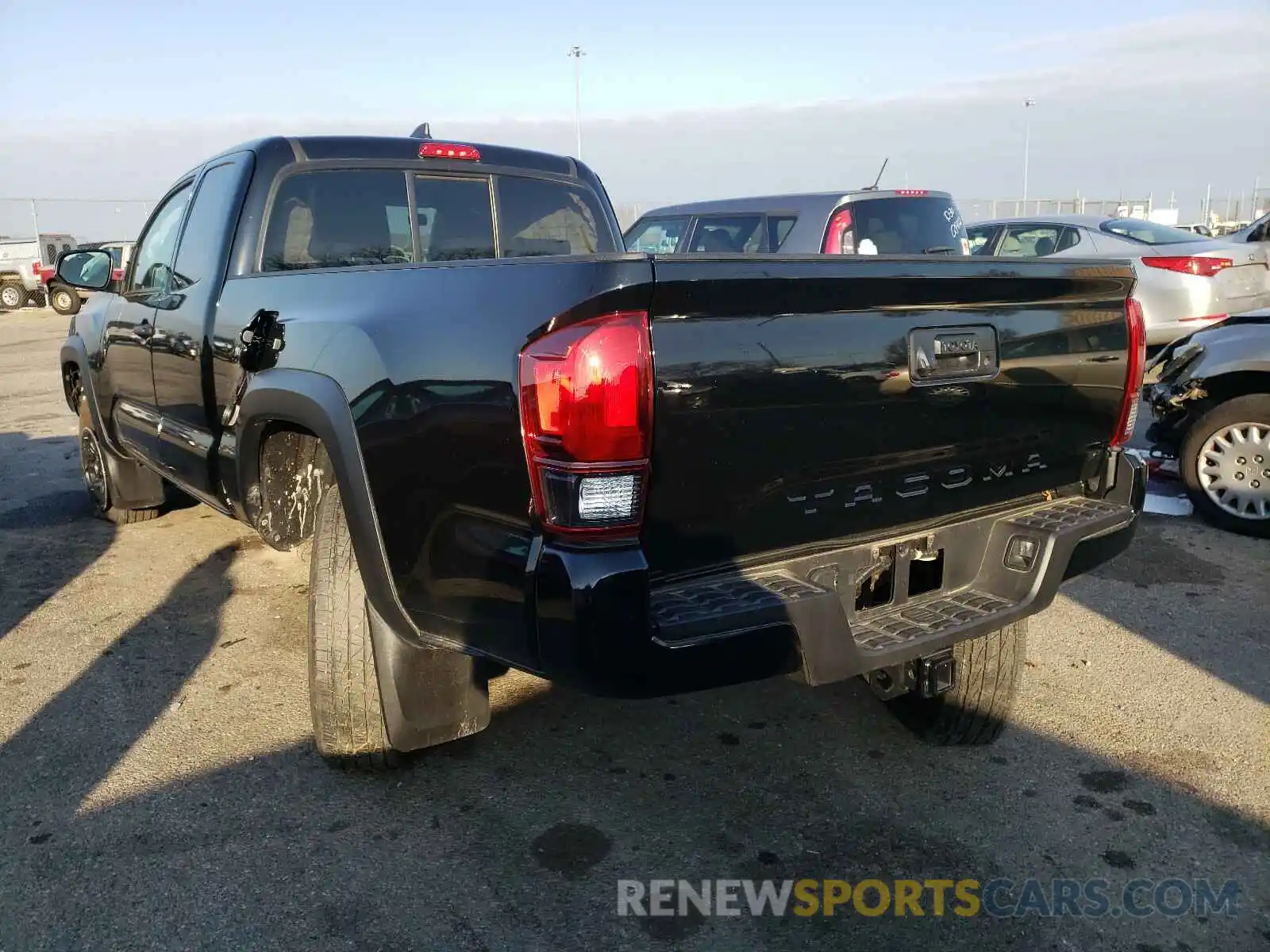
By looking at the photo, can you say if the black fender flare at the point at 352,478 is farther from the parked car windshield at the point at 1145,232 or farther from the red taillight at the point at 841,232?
the parked car windshield at the point at 1145,232

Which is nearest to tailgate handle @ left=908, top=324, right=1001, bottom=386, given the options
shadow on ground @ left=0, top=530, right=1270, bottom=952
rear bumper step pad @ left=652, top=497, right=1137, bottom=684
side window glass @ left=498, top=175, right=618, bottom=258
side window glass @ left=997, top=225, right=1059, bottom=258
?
rear bumper step pad @ left=652, top=497, right=1137, bottom=684

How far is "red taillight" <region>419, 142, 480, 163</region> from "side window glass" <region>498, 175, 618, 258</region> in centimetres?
15

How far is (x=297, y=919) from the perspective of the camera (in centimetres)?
240

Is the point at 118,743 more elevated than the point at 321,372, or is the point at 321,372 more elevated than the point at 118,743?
the point at 321,372

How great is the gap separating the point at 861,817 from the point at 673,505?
1.32 m

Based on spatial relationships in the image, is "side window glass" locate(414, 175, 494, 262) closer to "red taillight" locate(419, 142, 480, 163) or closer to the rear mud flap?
"red taillight" locate(419, 142, 480, 163)

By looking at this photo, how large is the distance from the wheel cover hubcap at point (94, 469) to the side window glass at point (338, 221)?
107 inches

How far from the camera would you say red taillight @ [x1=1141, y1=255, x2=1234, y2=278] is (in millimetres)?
9289

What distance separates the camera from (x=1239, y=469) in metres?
5.24

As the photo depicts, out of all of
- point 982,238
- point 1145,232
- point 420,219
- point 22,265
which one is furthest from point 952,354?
point 22,265

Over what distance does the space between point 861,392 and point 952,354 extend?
0.32 metres

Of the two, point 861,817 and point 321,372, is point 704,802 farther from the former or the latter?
point 321,372

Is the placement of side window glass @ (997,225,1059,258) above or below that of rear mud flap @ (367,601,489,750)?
above

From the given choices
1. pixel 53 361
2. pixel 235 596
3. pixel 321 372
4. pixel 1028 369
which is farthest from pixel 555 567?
pixel 53 361
